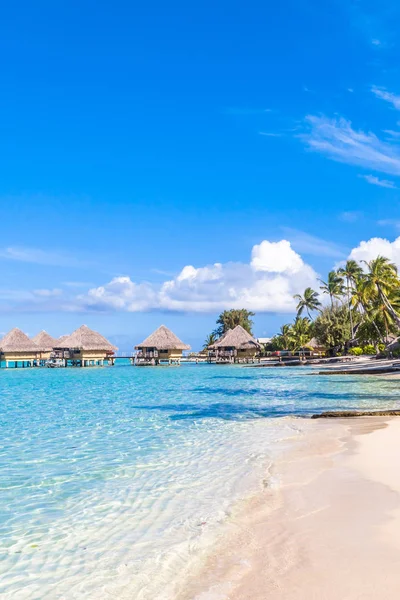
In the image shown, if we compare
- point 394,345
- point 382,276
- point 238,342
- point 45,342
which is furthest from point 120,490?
point 45,342

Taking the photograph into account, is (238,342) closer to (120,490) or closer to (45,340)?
(45,340)

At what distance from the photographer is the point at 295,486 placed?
6000 mm

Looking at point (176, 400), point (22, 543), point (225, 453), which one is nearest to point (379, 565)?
point (22, 543)

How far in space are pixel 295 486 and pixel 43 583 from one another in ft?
10.6

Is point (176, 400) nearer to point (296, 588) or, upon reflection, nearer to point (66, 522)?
point (66, 522)

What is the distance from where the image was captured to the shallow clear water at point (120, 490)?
391 centimetres

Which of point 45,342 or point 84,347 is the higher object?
point 45,342

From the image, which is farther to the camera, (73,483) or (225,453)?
(225,453)

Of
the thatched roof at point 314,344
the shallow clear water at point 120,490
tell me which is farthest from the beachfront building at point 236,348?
the shallow clear water at point 120,490

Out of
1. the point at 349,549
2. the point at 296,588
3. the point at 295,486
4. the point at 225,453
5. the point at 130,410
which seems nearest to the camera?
the point at 296,588

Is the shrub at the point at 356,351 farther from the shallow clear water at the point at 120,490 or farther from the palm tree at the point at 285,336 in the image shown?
the shallow clear water at the point at 120,490

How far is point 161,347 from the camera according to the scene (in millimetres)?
56375

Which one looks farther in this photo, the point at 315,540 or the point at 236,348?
the point at 236,348

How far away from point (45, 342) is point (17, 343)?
6724 millimetres
